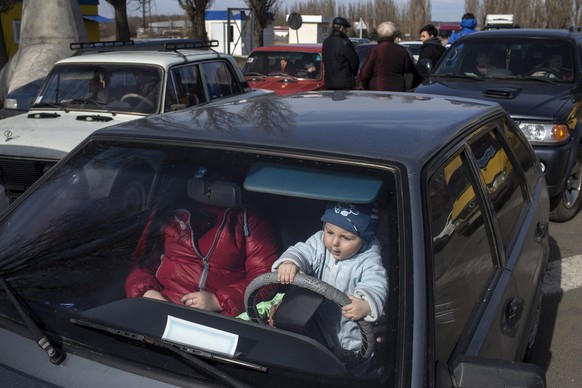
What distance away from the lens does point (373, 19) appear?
2741 inches

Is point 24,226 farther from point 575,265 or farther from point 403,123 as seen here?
point 575,265

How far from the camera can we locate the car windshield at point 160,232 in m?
1.84

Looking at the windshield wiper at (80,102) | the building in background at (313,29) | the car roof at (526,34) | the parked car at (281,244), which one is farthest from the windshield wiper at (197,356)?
the building in background at (313,29)

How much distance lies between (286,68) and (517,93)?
4.81 metres

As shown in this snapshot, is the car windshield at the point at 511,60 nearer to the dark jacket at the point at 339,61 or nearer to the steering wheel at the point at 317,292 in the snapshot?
the dark jacket at the point at 339,61

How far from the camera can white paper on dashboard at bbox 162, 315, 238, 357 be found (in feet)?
6.01

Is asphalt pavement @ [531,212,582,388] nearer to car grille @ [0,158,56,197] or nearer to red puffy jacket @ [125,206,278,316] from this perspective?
red puffy jacket @ [125,206,278,316]

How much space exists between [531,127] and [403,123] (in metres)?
3.91

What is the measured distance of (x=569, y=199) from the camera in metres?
6.52

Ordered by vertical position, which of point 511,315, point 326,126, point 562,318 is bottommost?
point 562,318

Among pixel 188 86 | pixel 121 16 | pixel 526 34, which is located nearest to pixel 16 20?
pixel 121 16

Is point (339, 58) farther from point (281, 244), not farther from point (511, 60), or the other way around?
point (281, 244)

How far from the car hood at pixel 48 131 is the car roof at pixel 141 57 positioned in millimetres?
642

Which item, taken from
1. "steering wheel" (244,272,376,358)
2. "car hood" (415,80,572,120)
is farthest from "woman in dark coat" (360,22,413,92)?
"steering wheel" (244,272,376,358)
